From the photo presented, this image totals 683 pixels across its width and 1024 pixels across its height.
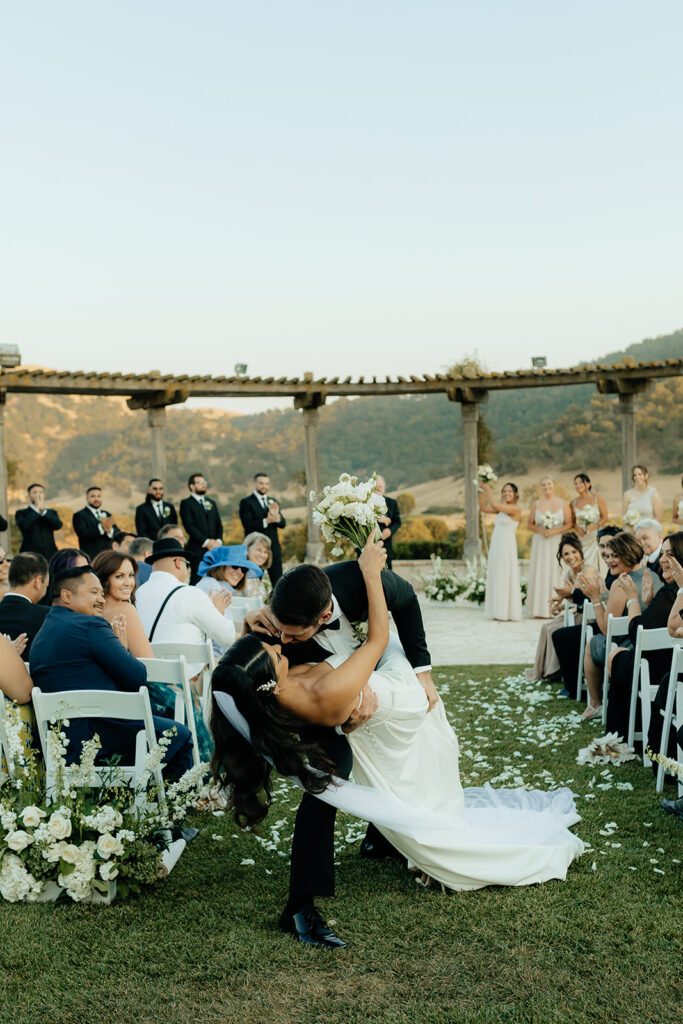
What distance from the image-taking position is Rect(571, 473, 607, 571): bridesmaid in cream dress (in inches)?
403

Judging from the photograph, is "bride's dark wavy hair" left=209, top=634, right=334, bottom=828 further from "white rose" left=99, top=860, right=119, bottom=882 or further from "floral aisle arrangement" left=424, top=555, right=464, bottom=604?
"floral aisle arrangement" left=424, top=555, right=464, bottom=604

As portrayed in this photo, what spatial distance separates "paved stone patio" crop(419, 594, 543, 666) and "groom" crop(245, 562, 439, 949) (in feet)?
16.9

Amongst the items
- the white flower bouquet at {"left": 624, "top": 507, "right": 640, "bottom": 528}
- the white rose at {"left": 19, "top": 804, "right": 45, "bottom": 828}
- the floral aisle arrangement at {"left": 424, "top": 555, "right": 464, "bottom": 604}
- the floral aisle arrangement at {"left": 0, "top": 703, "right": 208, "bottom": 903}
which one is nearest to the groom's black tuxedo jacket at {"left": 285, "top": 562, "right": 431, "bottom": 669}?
the floral aisle arrangement at {"left": 0, "top": 703, "right": 208, "bottom": 903}

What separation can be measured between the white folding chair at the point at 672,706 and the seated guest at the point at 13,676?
2.88 m

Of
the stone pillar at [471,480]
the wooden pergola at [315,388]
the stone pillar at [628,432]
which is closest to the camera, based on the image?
the wooden pergola at [315,388]

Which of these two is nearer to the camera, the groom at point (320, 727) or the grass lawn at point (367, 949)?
the grass lawn at point (367, 949)

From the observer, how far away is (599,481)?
3359 centimetres

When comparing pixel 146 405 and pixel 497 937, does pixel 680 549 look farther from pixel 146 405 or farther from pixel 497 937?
pixel 146 405

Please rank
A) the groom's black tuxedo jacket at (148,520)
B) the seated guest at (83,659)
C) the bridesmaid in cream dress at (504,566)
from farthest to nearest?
the groom's black tuxedo jacket at (148,520) < the bridesmaid in cream dress at (504,566) < the seated guest at (83,659)

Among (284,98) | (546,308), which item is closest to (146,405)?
(284,98)

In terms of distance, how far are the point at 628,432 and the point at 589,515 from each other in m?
3.66

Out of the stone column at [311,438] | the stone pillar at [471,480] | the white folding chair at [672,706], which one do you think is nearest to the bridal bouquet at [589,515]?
the stone pillar at [471,480]

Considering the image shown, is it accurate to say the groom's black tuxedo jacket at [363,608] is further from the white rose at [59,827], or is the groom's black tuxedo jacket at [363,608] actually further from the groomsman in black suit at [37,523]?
the groomsman in black suit at [37,523]

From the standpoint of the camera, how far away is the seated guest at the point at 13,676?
362cm
